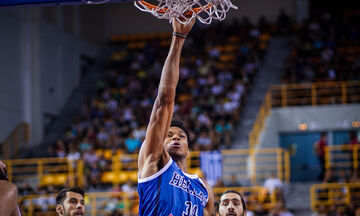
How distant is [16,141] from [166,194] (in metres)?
17.6

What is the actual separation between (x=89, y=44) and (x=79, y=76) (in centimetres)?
193

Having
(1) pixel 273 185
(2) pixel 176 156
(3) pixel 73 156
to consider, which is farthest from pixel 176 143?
(3) pixel 73 156

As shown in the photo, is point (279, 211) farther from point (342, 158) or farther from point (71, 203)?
point (71, 203)

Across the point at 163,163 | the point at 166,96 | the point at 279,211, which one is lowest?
the point at 279,211

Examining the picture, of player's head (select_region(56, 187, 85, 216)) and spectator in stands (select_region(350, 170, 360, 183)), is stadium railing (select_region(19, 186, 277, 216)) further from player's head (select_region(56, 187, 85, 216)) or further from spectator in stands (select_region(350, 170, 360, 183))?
player's head (select_region(56, 187, 85, 216))

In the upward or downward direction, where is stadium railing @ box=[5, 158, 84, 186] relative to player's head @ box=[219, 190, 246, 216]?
upward

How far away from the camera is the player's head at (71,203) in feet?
21.7

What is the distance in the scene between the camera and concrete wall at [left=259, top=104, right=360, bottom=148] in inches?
801

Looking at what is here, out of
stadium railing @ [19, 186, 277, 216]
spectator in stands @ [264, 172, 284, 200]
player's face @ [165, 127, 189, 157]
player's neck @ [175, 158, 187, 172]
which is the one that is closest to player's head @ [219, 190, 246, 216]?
player's neck @ [175, 158, 187, 172]

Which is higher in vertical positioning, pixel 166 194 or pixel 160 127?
pixel 160 127

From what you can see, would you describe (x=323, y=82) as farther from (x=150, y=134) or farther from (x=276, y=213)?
(x=150, y=134)

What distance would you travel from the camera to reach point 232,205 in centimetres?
662

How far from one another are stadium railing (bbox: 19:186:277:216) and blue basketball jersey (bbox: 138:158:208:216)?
9989 mm

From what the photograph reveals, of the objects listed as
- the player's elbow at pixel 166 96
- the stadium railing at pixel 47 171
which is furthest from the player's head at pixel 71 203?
the stadium railing at pixel 47 171
